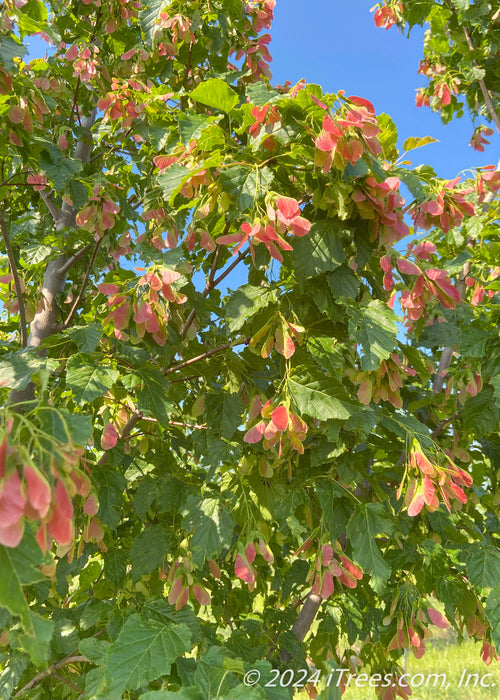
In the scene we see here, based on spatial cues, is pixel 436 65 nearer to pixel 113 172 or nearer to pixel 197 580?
pixel 113 172

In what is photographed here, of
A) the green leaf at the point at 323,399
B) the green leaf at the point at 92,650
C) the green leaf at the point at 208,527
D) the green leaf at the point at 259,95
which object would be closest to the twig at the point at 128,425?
the green leaf at the point at 208,527

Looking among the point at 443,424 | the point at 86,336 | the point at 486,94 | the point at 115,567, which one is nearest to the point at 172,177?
the point at 86,336

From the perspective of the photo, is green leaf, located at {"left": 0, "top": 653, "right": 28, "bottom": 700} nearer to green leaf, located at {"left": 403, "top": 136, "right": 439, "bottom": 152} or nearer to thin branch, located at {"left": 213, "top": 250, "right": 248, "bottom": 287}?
thin branch, located at {"left": 213, "top": 250, "right": 248, "bottom": 287}

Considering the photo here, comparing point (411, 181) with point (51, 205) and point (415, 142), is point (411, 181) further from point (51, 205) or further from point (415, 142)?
point (51, 205)

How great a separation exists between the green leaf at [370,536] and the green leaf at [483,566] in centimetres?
37

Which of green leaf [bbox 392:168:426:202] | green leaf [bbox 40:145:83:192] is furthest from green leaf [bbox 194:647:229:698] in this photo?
green leaf [bbox 40:145:83:192]

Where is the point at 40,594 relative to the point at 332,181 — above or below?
below

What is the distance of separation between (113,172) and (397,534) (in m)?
Answer: 2.00

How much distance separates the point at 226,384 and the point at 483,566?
1.01m

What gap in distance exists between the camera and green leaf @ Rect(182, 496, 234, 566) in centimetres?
144

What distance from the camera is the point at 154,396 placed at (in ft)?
4.91

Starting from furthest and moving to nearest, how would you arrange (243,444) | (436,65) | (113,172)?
1. (436,65)
2. (113,172)
3. (243,444)

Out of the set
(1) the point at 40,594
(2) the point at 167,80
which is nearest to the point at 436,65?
(2) the point at 167,80

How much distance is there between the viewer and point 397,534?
5.63ft
